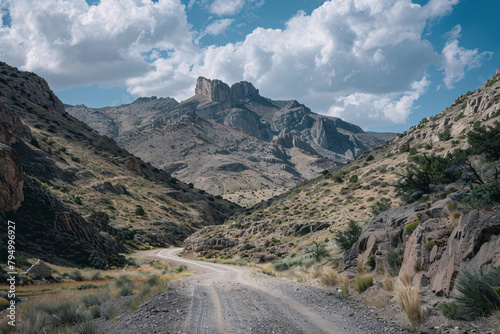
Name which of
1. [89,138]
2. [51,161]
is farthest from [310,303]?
[89,138]

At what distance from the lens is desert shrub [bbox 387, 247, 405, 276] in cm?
995

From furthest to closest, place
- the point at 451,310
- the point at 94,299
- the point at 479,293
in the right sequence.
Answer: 1. the point at 94,299
2. the point at 451,310
3. the point at 479,293

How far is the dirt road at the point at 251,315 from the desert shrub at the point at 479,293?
169 cm

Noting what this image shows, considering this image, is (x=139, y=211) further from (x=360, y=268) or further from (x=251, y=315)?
(x=251, y=315)

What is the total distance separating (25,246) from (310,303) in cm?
2650

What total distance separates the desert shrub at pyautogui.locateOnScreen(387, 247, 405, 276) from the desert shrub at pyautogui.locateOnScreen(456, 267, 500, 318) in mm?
3756

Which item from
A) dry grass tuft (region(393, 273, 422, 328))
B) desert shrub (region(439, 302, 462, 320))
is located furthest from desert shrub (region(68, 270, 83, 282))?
desert shrub (region(439, 302, 462, 320))

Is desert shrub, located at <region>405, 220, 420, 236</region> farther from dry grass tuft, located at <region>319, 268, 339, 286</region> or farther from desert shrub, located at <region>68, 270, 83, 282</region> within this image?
desert shrub, located at <region>68, 270, 83, 282</region>

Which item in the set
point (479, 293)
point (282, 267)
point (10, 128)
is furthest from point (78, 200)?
point (479, 293)

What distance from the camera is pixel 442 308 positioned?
20.9 ft

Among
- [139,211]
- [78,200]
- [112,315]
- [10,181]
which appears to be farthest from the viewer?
[139,211]

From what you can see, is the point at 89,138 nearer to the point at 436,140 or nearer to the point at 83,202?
the point at 83,202

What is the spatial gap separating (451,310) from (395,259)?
4079 millimetres

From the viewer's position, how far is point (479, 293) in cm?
579
